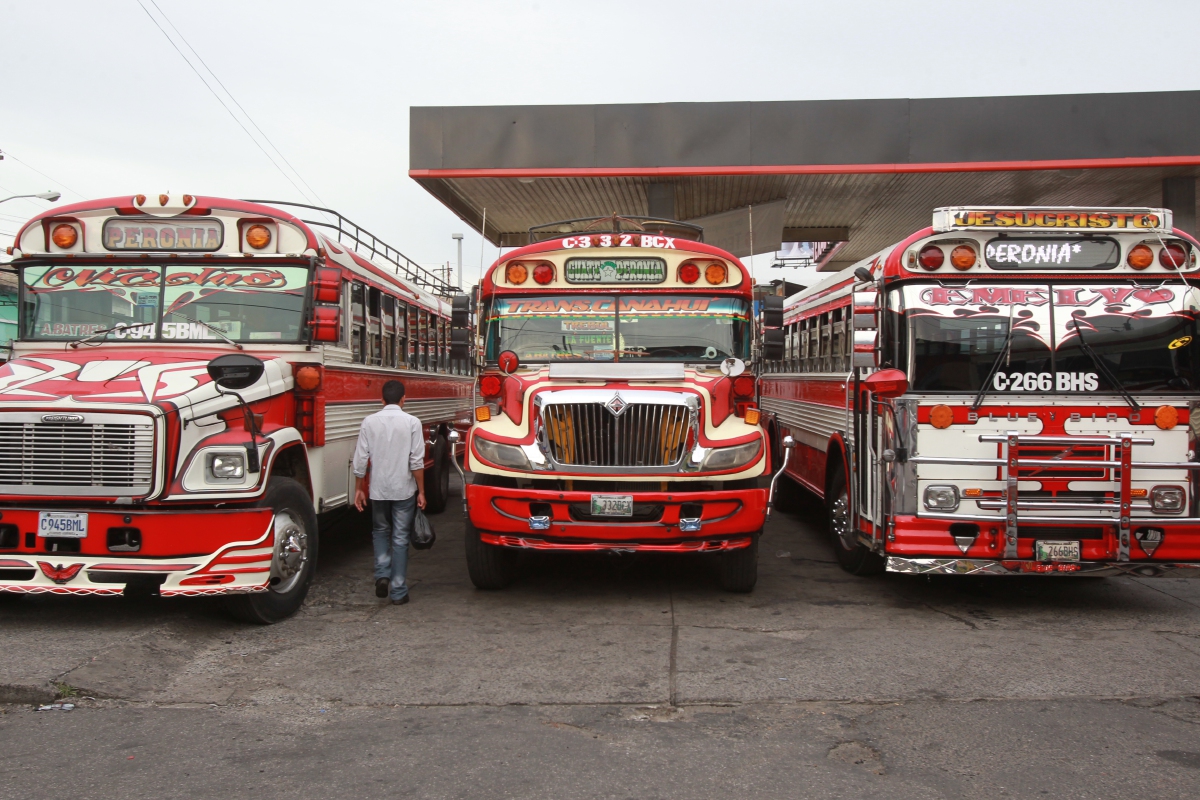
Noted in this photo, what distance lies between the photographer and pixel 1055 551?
6.57m

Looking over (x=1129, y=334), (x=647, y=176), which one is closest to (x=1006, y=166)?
(x=647, y=176)

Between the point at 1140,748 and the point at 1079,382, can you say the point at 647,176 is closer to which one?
the point at 1079,382

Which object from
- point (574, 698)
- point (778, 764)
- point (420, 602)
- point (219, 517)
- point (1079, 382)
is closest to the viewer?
point (778, 764)

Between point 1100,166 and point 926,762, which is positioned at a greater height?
point 1100,166

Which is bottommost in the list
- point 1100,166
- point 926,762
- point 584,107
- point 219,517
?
point 926,762

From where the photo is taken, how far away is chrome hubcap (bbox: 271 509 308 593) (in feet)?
21.0

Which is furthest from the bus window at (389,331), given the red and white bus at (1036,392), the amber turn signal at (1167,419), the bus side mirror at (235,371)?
the amber turn signal at (1167,419)

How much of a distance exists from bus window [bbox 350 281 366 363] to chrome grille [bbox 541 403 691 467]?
2.54 meters

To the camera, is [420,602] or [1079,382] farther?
[420,602]

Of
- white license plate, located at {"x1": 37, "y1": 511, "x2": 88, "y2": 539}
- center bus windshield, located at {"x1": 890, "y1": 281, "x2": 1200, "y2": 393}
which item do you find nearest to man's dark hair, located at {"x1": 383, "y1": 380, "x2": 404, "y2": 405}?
white license plate, located at {"x1": 37, "y1": 511, "x2": 88, "y2": 539}

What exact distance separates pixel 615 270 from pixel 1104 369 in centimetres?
372

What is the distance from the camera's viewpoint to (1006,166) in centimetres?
1435

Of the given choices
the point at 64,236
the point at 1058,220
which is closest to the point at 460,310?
the point at 64,236

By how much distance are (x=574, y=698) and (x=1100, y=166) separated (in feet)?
42.7
